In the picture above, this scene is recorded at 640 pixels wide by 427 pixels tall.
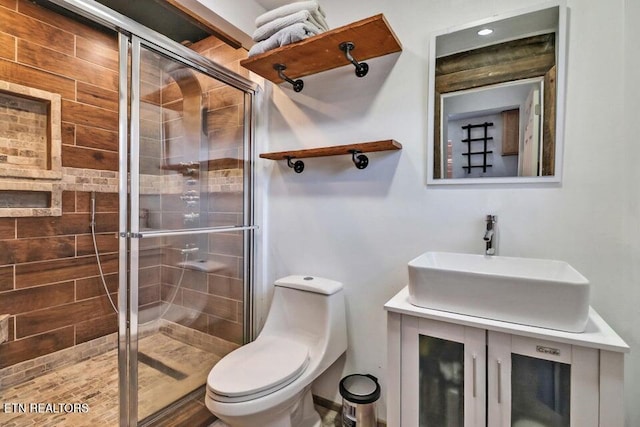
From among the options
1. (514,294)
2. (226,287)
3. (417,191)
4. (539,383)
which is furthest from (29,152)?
(539,383)

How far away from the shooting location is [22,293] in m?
1.96

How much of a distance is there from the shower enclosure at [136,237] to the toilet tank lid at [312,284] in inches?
15.0

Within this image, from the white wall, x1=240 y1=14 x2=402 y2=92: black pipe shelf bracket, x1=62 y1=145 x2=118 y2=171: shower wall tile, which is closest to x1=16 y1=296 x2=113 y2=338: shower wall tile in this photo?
x1=62 y1=145 x2=118 y2=171: shower wall tile

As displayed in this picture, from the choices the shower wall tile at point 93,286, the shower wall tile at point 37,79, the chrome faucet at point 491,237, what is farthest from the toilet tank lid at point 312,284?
the shower wall tile at point 37,79

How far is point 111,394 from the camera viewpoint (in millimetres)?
1887

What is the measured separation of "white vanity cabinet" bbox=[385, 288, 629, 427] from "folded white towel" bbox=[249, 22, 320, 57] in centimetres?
127

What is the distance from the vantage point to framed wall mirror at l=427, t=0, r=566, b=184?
122 centimetres

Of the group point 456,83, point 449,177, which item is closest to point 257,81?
point 456,83

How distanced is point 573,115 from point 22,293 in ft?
10.5

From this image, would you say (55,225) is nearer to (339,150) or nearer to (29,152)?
(29,152)

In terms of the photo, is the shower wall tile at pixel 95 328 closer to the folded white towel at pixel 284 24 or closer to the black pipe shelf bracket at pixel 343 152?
the black pipe shelf bracket at pixel 343 152

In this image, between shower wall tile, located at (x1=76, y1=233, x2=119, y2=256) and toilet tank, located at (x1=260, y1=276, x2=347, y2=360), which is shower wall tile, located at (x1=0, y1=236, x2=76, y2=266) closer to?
shower wall tile, located at (x1=76, y1=233, x2=119, y2=256)

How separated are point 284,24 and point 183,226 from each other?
115cm

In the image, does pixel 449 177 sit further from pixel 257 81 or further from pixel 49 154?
pixel 49 154
